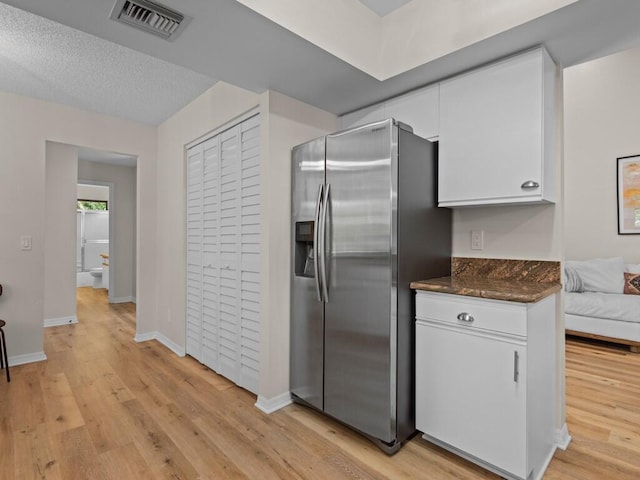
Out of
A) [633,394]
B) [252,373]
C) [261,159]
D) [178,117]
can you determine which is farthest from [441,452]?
[178,117]

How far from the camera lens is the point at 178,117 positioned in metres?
3.76

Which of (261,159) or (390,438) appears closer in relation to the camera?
(390,438)

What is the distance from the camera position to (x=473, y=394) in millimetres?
1730

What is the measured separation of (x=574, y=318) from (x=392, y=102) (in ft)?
11.1

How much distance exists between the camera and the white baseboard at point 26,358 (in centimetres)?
329

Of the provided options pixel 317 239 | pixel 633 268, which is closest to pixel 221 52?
pixel 317 239

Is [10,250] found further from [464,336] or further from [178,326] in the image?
[464,336]

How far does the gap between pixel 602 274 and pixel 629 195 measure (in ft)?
3.53

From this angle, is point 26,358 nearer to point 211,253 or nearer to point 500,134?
point 211,253

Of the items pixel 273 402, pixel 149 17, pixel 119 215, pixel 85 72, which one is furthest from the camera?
pixel 119 215

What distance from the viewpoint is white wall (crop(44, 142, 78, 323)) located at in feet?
15.4

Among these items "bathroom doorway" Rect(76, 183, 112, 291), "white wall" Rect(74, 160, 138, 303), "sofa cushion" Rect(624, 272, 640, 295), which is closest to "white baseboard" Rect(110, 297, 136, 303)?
"white wall" Rect(74, 160, 138, 303)

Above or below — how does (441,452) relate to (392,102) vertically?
below

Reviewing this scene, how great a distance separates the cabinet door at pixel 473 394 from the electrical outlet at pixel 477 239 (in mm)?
709
